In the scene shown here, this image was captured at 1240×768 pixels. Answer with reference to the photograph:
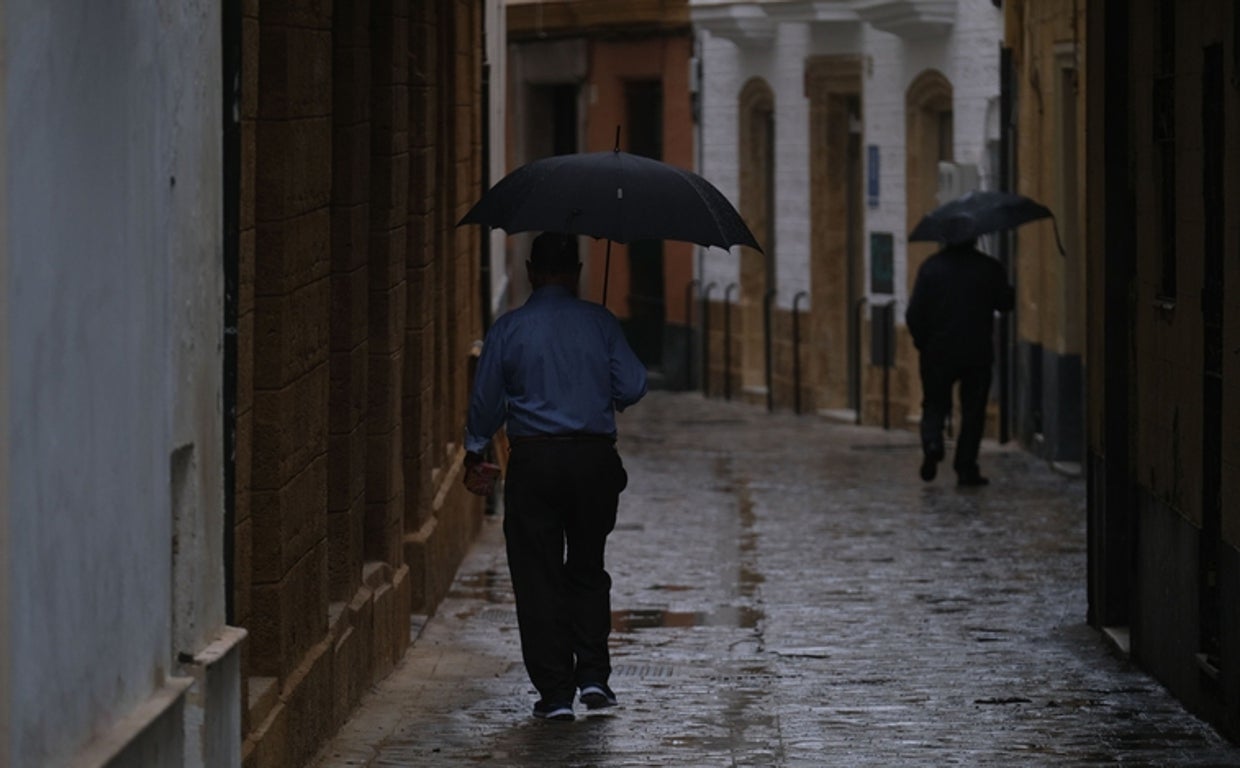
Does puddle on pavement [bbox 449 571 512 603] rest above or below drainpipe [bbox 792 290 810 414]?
below

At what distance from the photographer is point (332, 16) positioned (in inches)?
385

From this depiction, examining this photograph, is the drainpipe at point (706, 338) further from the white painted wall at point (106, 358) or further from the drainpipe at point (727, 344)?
the white painted wall at point (106, 358)

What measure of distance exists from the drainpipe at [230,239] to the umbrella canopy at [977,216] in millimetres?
10640

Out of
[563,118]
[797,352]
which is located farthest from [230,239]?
[563,118]

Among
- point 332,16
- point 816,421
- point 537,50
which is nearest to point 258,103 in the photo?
point 332,16

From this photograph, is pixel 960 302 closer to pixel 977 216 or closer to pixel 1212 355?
pixel 977 216

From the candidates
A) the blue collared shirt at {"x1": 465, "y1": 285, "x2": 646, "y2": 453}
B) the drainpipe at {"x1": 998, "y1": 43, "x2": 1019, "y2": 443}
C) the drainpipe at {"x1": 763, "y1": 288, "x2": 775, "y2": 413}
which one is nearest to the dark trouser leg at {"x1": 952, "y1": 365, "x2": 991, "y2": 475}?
the drainpipe at {"x1": 998, "y1": 43, "x2": 1019, "y2": 443}

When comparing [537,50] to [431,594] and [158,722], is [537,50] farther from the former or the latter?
[158,722]

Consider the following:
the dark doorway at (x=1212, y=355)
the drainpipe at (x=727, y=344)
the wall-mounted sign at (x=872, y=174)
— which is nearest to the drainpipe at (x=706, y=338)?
the drainpipe at (x=727, y=344)

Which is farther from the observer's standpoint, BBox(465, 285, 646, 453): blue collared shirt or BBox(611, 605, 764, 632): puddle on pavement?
BBox(611, 605, 764, 632): puddle on pavement

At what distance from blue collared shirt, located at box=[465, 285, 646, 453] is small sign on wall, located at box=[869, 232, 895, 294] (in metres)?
15.7

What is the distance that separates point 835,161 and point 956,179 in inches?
175

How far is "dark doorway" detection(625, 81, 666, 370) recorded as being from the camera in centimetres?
3161

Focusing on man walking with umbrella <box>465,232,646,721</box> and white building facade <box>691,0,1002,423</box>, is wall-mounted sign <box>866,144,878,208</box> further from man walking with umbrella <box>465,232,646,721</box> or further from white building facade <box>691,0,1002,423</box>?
man walking with umbrella <box>465,232,646,721</box>
